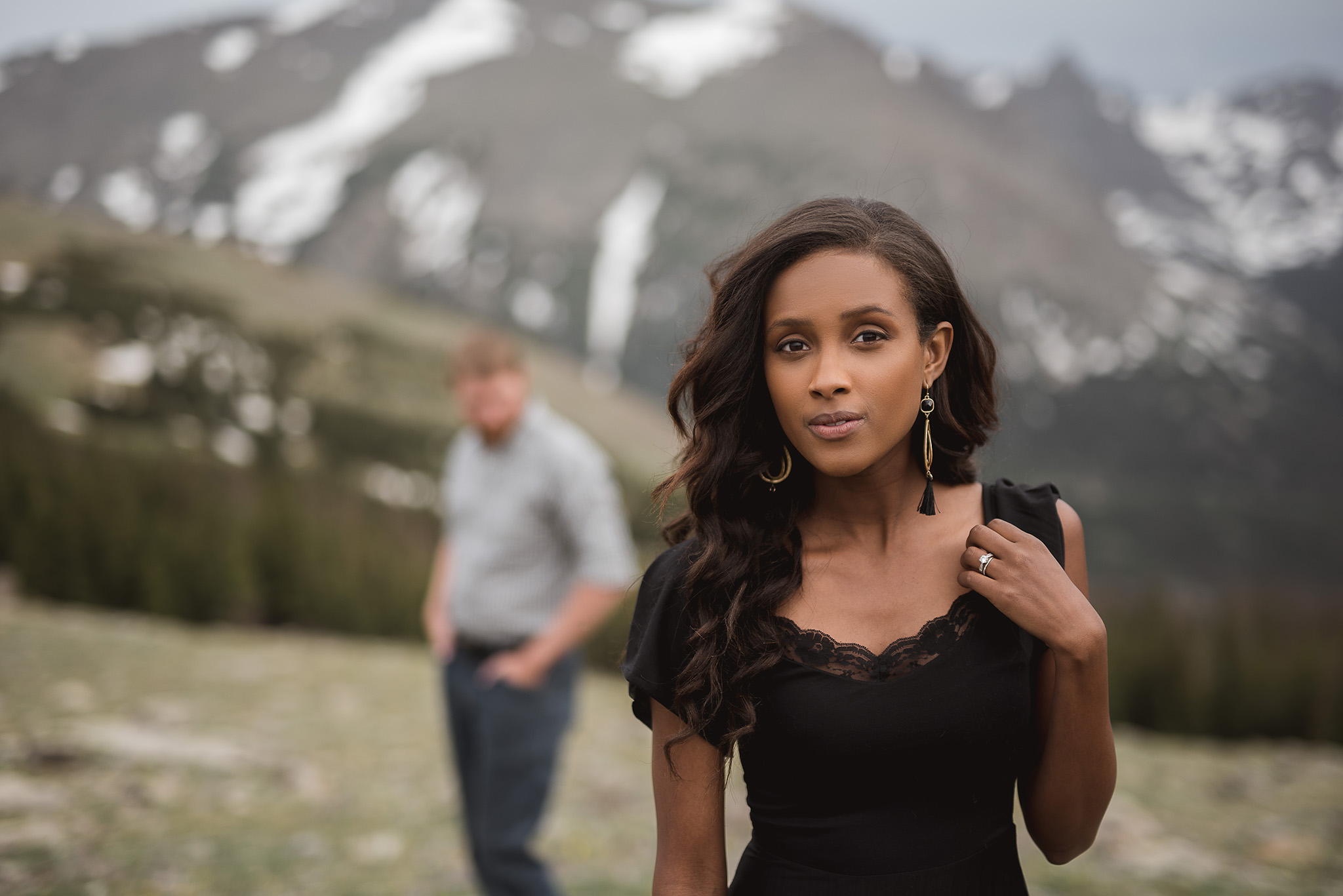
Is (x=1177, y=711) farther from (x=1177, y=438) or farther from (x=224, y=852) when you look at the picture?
(x=1177, y=438)

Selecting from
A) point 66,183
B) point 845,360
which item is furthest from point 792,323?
point 66,183

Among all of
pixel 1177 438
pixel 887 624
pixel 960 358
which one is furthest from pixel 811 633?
pixel 1177 438

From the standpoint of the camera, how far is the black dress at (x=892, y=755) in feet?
5.10

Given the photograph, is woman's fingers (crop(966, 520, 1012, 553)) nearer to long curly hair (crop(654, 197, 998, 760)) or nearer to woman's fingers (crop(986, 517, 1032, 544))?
woman's fingers (crop(986, 517, 1032, 544))

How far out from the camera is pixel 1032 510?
179 centimetres

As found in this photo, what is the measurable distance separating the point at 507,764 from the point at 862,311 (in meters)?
2.49

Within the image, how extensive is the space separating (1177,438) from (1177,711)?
585ft

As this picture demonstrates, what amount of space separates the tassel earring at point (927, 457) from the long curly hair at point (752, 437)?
9 centimetres

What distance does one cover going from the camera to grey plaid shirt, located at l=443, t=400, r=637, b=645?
355 centimetres

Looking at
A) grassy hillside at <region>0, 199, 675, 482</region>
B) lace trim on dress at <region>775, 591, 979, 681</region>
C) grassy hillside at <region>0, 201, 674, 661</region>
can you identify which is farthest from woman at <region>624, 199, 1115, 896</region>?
grassy hillside at <region>0, 199, 675, 482</region>

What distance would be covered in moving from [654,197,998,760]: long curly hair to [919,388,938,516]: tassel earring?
3.5 inches

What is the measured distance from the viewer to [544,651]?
3402 millimetres

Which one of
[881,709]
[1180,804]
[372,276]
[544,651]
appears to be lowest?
[372,276]

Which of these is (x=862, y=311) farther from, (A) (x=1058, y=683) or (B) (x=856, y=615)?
(A) (x=1058, y=683)
